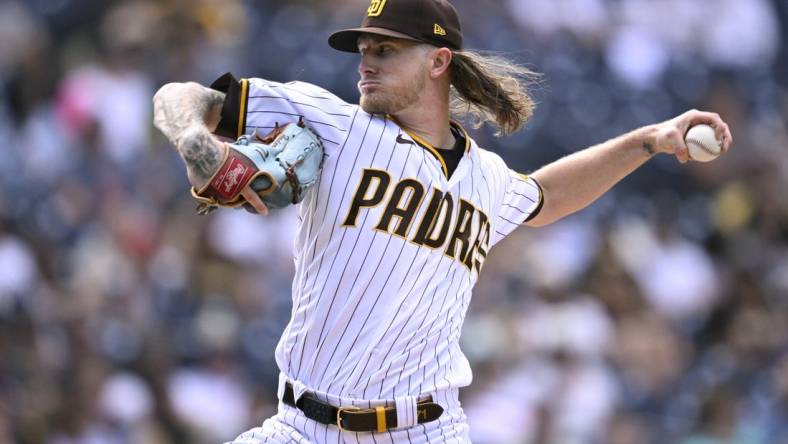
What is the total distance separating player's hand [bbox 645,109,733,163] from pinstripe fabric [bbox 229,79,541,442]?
33.7 inches

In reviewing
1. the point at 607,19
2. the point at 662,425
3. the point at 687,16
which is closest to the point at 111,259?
the point at 662,425

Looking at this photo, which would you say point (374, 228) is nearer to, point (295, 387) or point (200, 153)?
point (295, 387)

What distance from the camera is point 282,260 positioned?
8.59 meters

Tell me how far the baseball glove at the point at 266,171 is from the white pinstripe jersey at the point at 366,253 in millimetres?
95

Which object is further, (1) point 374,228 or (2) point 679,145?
(2) point 679,145

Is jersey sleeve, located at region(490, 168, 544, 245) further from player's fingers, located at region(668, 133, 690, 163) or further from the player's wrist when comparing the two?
Answer: player's fingers, located at region(668, 133, 690, 163)

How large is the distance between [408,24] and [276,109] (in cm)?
55

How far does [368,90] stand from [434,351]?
87cm

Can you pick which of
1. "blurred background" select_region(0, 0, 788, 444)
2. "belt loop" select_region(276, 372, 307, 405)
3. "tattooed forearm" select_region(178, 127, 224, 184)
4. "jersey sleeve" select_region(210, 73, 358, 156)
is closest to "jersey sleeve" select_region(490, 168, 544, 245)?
"jersey sleeve" select_region(210, 73, 358, 156)

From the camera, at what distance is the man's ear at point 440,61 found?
14.5 ft

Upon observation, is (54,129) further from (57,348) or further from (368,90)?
(368,90)

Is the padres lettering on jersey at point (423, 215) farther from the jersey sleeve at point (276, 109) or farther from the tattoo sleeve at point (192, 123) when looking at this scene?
the tattoo sleeve at point (192, 123)

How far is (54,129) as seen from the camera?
886cm

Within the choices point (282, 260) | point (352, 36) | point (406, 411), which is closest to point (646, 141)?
point (352, 36)
